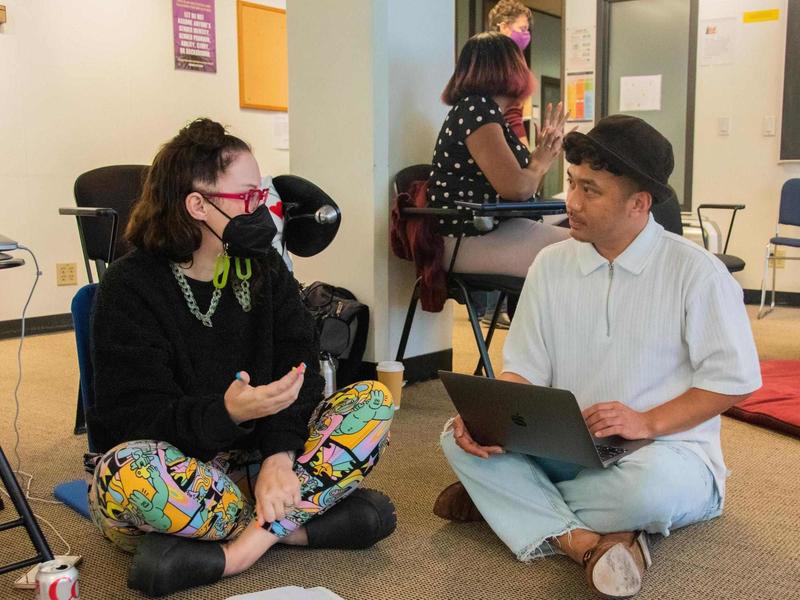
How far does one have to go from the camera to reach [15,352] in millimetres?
3713

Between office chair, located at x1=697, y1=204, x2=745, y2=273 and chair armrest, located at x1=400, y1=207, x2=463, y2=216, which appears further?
office chair, located at x1=697, y1=204, x2=745, y2=273

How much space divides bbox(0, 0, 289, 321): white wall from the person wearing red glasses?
9.38ft

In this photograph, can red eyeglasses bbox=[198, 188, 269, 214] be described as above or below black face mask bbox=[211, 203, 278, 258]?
above

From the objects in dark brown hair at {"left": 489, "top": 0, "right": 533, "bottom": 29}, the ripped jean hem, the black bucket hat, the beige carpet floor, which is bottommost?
the beige carpet floor

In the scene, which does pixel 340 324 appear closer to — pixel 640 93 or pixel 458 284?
pixel 458 284

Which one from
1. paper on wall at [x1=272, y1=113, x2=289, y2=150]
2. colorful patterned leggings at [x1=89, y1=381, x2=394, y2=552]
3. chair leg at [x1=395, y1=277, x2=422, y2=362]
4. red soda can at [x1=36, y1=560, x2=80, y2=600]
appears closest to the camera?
red soda can at [x1=36, y1=560, x2=80, y2=600]

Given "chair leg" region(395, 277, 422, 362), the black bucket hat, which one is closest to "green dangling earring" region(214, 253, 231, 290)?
the black bucket hat

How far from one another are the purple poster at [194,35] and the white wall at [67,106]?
1.8 inches

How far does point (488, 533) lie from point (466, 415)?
0.28m

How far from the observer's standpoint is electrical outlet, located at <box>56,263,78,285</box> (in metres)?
4.23

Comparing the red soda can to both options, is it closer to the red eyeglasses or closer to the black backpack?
the red eyeglasses

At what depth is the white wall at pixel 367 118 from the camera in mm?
2746

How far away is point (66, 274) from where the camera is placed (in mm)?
4266

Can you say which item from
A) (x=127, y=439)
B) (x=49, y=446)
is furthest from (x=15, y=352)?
(x=127, y=439)
